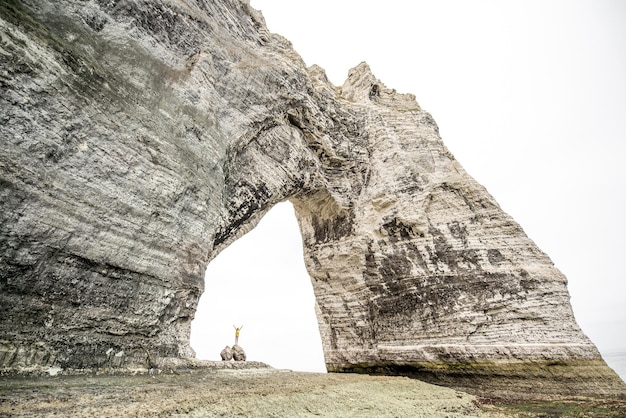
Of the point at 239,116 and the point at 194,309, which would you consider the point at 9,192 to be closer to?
the point at 194,309

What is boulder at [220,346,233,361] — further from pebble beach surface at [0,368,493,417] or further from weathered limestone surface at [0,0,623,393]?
pebble beach surface at [0,368,493,417]

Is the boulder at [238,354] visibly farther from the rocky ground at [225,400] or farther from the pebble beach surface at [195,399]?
the pebble beach surface at [195,399]

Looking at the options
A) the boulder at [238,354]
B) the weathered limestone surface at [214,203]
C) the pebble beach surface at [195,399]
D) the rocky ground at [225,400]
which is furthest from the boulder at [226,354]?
the pebble beach surface at [195,399]

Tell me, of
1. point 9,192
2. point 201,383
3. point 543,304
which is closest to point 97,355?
point 201,383

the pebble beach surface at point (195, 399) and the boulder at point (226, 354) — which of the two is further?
the boulder at point (226, 354)

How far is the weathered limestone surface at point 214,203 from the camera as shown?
4371 mm

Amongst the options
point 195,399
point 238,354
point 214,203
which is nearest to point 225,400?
point 195,399

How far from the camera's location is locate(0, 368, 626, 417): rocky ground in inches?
115

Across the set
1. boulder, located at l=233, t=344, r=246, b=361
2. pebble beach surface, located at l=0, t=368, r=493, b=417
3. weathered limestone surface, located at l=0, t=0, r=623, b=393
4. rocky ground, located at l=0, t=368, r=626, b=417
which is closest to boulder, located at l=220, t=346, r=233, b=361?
boulder, located at l=233, t=344, r=246, b=361

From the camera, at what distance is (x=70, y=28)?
211 inches

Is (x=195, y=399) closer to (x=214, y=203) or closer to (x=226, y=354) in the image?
(x=214, y=203)

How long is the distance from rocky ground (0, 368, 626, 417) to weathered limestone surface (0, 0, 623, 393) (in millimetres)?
738

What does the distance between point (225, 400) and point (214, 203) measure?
4214 millimetres

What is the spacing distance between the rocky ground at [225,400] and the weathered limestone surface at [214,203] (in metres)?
0.74
